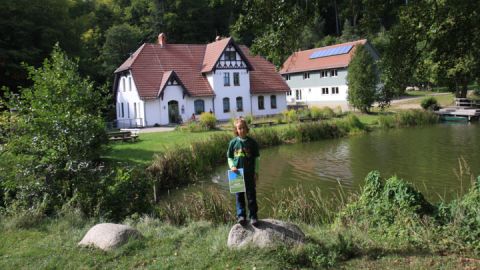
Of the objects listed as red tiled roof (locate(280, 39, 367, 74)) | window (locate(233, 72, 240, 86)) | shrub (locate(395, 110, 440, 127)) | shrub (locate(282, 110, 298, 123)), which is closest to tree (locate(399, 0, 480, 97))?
shrub (locate(282, 110, 298, 123))

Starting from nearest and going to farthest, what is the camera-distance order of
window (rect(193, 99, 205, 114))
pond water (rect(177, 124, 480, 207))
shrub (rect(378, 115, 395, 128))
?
pond water (rect(177, 124, 480, 207))
shrub (rect(378, 115, 395, 128))
window (rect(193, 99, 205, 114))

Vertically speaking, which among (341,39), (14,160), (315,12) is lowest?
(14,160)

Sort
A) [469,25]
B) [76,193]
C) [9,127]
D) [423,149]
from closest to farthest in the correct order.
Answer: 1. [469,25]
2. [76,193]
3. [9,127]
4. [423,149]

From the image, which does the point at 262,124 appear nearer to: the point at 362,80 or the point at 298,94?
the point at 362,80

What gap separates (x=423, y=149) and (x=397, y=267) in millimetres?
19362

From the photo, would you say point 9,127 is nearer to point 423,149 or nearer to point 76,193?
point 76,193

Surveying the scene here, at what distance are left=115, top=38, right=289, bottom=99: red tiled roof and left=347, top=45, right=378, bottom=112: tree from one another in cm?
623

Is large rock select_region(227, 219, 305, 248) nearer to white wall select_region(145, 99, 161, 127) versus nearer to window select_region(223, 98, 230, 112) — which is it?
white wall select_region(145, 99, 161, 127)

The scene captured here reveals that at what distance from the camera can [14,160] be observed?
1016 centimetres

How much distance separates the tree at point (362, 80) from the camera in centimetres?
3956

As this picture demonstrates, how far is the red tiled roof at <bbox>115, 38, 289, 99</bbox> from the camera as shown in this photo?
120ft

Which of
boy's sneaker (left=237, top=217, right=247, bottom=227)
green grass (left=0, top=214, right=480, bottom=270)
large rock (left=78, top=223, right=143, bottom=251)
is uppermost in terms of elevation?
boy's sneaker (left=237, top=217, right=247, bottom=227)

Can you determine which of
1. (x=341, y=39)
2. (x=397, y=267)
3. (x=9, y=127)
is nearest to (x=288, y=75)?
(x=341, y=39)

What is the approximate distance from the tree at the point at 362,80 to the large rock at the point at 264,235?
35046 millimetres
